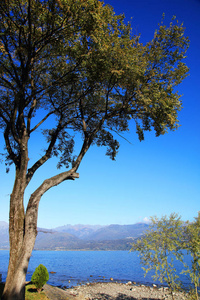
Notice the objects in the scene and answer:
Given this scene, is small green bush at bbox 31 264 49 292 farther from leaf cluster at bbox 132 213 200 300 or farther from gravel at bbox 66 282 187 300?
leaf cluster at bbox 132 213 200 300

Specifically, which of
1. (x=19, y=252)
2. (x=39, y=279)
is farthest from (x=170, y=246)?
(x=19, y=252)

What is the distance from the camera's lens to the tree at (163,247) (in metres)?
17.3

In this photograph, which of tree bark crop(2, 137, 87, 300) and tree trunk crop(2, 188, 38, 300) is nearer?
tree trunk crop(2, 188, 38, 300)

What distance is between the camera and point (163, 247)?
17734 mm

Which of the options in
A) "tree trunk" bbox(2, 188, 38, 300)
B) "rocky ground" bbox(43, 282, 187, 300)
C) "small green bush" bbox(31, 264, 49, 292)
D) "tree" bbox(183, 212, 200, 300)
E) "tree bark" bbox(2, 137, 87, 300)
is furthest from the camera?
"rocky ground" bbox(43, 282, 187, 300)

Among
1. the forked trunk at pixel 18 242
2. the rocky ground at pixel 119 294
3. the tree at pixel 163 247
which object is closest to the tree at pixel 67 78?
the forked trunk at pixel 18 242

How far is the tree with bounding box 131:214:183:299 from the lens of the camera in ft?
56.9

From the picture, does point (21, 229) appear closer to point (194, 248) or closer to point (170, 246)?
point (170, 246)

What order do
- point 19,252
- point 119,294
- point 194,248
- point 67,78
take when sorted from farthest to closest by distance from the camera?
1. point 119,294
2. point 194,248
3. point 67,78
4. point 19,252

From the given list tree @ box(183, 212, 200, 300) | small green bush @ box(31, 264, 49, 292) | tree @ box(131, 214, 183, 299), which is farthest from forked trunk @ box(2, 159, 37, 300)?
tree @ box(183, 212, 200, 300)

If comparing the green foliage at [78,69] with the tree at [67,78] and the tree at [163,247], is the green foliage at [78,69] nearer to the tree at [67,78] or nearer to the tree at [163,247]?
the tree at [67,78]

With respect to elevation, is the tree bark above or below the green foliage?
below

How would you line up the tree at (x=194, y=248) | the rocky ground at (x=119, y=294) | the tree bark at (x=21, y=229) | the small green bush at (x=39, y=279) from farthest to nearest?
the rocky ground at (x=119, y=294)
the tree at (x=194, y=248)
the small green bush at (x=39, y=279)
the tree bark at (x=21, y=229)

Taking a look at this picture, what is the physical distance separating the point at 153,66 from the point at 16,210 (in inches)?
461
